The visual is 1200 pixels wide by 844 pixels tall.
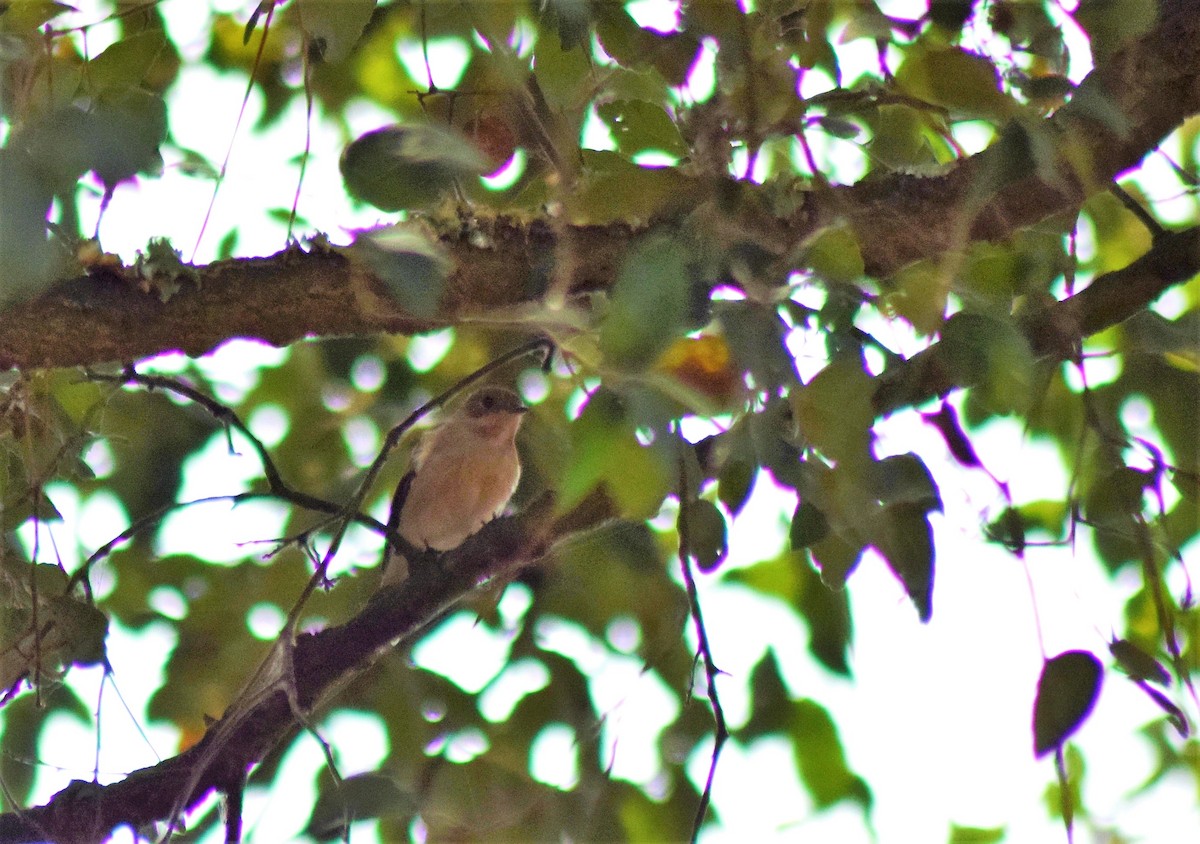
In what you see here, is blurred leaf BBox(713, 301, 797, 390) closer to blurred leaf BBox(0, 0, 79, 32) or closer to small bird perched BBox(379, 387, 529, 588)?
blurred leaf BBox(0, 0, 79, 32)

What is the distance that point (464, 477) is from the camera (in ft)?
21.1

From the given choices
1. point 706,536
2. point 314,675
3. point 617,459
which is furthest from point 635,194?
point 314,675

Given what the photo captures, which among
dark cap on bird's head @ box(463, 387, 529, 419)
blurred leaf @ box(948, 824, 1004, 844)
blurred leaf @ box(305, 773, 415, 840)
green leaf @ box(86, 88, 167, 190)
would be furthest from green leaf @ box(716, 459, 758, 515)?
dark cap on bird's head @ box(463, 387, 529, 419)

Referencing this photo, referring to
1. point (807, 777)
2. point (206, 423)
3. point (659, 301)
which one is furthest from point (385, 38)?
point (659, 301)

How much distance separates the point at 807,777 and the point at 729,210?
130 cm

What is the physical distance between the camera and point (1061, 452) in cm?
319

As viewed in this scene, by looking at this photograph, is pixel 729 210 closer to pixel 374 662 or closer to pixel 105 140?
pixel 105 140

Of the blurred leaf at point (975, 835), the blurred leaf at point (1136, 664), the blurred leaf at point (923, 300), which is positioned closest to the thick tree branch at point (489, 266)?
the blurred leaf at point (923, 300)

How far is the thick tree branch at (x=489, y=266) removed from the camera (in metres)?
2.40

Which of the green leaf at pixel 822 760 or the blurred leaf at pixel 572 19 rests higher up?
the blurred leaf at pixel 572 19

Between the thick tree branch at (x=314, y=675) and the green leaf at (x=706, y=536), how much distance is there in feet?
2.20

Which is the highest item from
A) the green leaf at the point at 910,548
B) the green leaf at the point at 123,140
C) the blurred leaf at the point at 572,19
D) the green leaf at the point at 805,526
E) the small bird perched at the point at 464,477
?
the small bird perched at the point at 464,477

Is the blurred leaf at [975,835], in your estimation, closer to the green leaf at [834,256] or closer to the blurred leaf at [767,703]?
the blurred leaf at [767,703]

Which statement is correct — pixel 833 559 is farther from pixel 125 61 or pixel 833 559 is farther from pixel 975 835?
pixel 125 61
